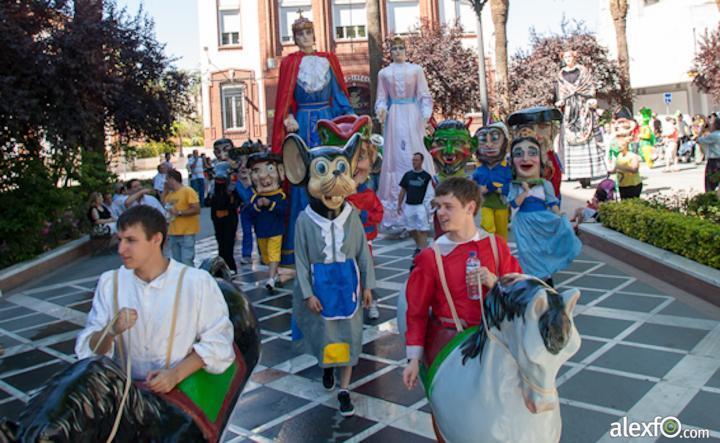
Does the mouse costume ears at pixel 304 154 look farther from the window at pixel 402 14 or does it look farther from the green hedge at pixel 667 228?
the window at pixel 402 14

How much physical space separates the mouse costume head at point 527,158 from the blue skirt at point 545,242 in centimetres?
38

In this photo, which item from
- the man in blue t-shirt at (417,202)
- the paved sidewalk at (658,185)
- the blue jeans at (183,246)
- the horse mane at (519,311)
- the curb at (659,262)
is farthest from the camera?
the paved sidewalk at (658,185)

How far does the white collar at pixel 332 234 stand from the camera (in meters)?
4.34

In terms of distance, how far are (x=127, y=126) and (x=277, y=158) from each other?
9.79 metres

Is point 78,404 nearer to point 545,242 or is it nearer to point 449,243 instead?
point 449,243

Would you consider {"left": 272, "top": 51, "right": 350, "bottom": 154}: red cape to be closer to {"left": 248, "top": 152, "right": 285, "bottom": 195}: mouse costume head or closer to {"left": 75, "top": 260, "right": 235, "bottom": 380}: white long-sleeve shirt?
{"left": 248, "top": 152, "right": 285, "bottom": 195}: mouse costume head

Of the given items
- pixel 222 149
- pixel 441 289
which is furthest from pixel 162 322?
pixel 222 149

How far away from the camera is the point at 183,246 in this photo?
7910 millimetres

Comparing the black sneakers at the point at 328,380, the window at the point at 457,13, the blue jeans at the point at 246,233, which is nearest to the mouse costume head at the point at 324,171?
the black sneakers at the point at 328,380

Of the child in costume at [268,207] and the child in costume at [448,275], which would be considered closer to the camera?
the child in costume at [448,275]

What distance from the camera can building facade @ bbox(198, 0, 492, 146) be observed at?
28.9 meters

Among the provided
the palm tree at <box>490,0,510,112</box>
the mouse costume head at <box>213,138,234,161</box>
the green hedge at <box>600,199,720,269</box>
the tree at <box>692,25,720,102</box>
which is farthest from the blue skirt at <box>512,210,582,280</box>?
the tree at <box>692,25,720,102</box>

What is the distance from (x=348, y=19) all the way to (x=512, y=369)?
94.7ft

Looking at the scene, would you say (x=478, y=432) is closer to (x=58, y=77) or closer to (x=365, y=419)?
(x=365, y=419)
